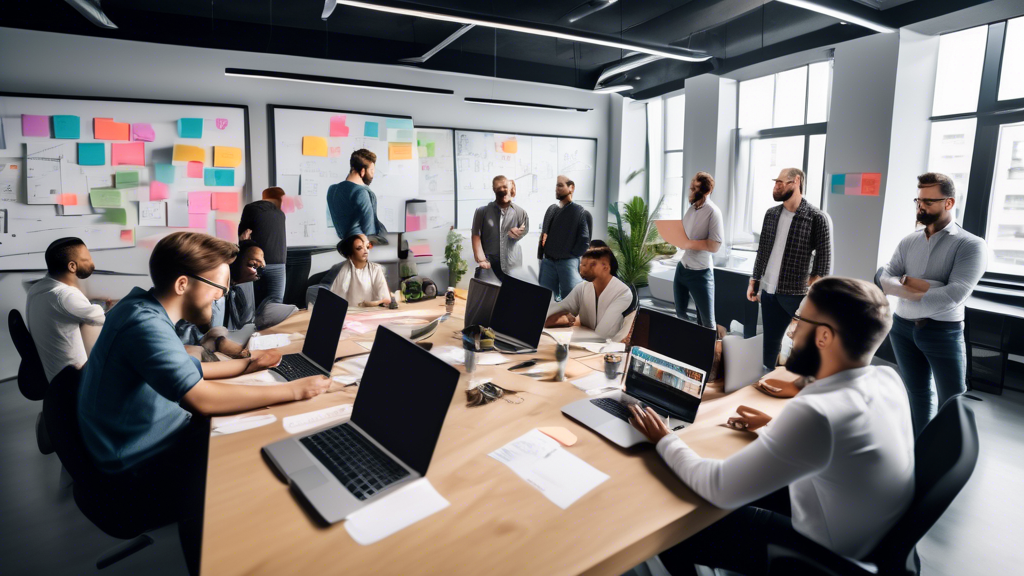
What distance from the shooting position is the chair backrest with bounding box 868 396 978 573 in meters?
1.23

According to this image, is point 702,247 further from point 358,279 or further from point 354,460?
point 354,460

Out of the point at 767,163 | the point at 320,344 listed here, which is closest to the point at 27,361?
the point at 320,344

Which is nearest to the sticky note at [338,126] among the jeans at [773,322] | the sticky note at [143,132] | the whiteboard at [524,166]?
the whiteboard at [524,166]

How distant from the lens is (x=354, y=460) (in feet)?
5.08

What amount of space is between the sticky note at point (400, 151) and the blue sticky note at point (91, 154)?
2.72 m

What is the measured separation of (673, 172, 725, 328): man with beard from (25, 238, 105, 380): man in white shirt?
14.2 feet

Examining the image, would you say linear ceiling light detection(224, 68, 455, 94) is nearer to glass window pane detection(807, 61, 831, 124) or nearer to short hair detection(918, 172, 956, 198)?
glass window pane detection(807, 61, 831, 124)

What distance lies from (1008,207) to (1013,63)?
1157 mm

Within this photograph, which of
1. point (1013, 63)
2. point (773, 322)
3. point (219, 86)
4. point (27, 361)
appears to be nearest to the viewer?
point (27, 361)

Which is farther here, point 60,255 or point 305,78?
point 305,78

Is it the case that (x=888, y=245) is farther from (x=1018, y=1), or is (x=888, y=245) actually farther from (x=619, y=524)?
(x=619, y=524)

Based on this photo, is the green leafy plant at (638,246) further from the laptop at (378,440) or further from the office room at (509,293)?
the laptop at (378,440)

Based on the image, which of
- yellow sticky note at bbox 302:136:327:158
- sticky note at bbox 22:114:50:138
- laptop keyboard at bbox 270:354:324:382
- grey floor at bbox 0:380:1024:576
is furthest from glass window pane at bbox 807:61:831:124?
sticky note at bbox 22:114:50:138

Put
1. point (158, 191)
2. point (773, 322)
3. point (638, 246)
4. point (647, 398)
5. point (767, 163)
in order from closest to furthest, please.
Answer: point (647, 398)
point (773, 322)
point (158, 191)
point (767, 163)
point (638, 246)
